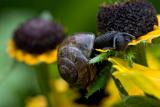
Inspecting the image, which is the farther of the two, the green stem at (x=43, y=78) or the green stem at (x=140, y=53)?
the green stem at (x=43, y=78)

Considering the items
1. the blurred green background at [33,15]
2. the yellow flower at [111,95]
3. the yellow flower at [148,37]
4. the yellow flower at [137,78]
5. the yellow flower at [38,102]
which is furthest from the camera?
the blurred green background at [33,15]

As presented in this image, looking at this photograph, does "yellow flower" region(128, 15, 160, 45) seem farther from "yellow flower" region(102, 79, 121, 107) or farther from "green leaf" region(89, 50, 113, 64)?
"yellow flower" region(102, 79, 121, 107)

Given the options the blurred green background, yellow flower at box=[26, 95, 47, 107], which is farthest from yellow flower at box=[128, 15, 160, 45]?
the blurred green background

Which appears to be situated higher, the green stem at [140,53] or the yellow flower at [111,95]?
the green stem at [140,53]

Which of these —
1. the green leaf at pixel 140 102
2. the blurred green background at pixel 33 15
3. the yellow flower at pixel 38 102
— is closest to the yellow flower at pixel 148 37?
the green leaf at pixel 140 102

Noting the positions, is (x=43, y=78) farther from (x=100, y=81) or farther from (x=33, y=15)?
(x=33, y=15)

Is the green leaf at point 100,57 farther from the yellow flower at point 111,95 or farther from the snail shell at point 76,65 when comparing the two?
the yellow flower at point 111,95

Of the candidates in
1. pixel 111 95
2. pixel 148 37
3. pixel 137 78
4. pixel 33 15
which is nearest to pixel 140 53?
pixel 148 37
